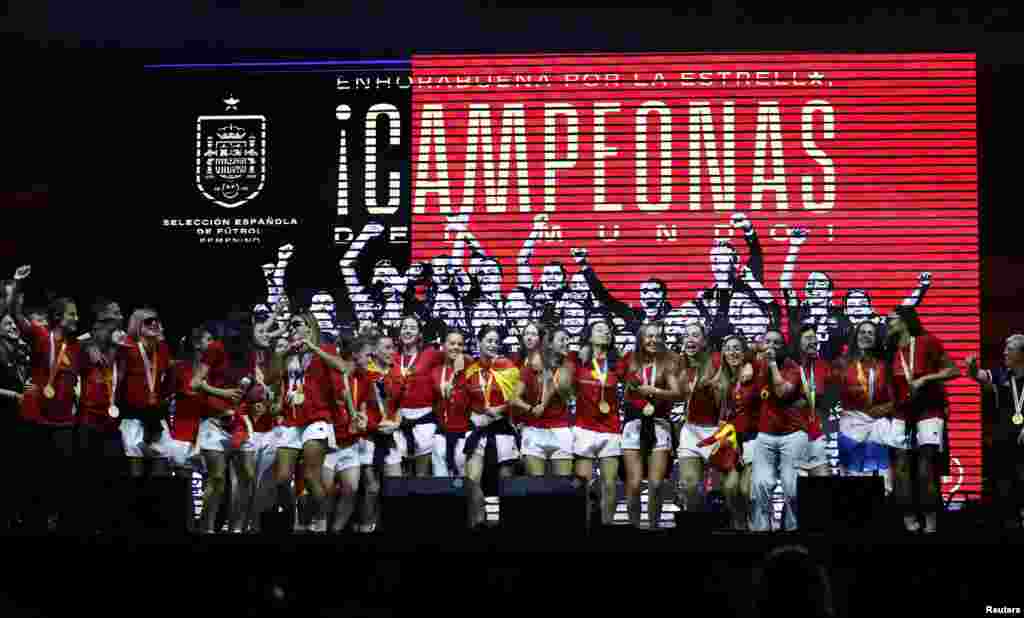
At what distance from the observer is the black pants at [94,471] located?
9133 millimetres

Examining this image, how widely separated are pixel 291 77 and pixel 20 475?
390 centimetres

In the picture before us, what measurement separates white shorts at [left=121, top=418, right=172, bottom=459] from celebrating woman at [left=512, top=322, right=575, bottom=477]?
236cm

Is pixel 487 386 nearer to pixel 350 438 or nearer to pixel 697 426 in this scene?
pixel 350 438

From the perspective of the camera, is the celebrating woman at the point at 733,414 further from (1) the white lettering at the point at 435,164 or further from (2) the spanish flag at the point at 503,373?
(1) the white lettering at the point at 435,164

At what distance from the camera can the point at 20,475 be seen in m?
10.0

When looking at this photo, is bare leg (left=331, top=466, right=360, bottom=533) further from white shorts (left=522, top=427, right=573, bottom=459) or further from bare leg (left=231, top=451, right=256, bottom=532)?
white shorts (left=522, top=427, right=573, bottom=459)

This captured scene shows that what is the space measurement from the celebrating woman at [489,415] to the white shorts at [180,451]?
183cm

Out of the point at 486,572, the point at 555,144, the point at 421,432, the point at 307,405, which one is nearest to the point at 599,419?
the point at 421,432

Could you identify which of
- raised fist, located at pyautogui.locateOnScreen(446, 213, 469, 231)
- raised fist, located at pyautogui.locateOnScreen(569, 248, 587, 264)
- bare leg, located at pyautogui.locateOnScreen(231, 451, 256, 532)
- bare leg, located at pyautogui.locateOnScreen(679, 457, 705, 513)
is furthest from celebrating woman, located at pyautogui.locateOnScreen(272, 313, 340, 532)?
raised fist, located at pyautogui.locateOnScreen(569, 248, 587, 264)

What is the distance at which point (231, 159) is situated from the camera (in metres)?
12.1

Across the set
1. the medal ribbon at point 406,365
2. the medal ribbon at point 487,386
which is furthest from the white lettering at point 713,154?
the medal ribbon at point 406,365

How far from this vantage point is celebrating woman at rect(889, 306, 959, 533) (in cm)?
975

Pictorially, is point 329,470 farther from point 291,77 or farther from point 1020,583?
point 1020,583

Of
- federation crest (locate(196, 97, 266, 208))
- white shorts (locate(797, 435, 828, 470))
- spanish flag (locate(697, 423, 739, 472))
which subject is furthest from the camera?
federation crest (locate(196, 97, 266, 208))
